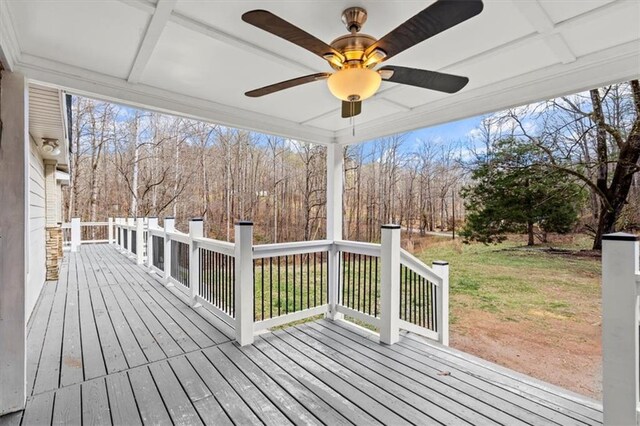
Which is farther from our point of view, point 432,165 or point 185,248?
point 432,165

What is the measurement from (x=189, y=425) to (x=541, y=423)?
2169 mm

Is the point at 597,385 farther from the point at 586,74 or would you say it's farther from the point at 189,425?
the point at 189,425

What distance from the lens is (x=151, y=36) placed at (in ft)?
6.53

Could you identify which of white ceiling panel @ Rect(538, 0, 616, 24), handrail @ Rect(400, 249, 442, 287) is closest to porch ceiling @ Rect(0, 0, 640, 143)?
white ceiling panel @ Rect(538, 0, 616, 24)

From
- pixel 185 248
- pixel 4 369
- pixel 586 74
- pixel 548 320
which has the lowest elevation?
pixel 548 320

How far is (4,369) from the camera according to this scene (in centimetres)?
201

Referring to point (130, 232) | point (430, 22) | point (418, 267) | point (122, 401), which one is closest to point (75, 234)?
point (130, 232)

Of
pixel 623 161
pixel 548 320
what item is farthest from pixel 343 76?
pixel 548 320

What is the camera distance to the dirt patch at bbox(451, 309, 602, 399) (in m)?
4.73

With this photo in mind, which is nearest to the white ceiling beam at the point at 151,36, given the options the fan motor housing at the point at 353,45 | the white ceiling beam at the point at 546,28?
the fan motor housing at the point at 353,45

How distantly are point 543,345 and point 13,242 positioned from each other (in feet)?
23.8

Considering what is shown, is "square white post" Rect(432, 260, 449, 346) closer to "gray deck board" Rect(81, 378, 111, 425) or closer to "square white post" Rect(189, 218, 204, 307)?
"square white post" Rect(189, 218, 204, 307)

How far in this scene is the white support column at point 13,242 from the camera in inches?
79.4

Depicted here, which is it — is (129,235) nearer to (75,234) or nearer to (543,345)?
(75,234)
